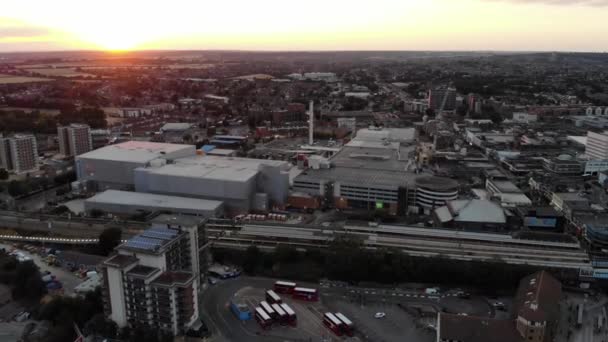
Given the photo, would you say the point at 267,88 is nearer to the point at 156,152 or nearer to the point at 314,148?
the point at 314,148

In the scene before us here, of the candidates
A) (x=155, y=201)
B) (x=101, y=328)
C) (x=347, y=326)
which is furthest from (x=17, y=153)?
(x=347, y=326)

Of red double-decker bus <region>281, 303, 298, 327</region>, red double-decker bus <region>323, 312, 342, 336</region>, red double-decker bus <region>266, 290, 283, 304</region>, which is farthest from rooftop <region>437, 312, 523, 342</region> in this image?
red double-decker bus <region>266, 290, 283, 304</region>

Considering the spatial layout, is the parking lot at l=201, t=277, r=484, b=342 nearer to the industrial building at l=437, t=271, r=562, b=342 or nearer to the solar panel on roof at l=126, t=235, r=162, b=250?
the industrial building at l=437, t=271, r=562, b=342

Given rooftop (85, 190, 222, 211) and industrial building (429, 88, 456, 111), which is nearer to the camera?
rooftop (85, 190, 222, 211)

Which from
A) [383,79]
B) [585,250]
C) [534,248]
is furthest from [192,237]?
[383,79]

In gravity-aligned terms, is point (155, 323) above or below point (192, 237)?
below

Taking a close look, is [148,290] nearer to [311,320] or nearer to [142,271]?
[142,271]
